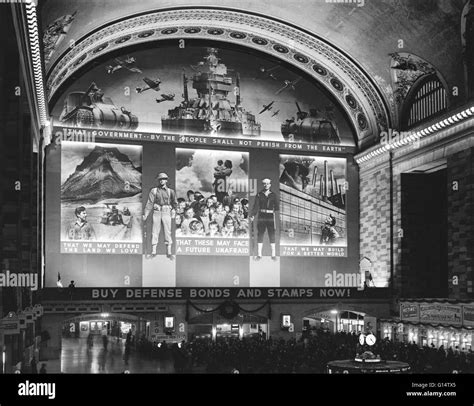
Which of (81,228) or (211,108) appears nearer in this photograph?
(81,228)

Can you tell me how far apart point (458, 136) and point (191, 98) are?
14990 mm

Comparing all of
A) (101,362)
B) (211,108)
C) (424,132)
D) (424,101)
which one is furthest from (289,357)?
(211,108)

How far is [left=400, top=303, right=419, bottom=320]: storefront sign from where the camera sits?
33.2 metres

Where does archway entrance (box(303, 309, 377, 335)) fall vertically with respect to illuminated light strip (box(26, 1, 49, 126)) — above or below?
below

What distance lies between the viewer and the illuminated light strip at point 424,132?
3190 centimetres

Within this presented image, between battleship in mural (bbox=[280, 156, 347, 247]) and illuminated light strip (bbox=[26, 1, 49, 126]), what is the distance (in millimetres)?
14383

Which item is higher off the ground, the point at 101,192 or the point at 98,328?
the point at 101,192

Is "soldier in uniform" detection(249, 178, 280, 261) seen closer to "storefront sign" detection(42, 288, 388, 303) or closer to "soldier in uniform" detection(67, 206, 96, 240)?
"storefront sign" detection(42, 288, 388, 303)

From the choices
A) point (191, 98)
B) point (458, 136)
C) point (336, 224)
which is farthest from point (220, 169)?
point (458, 136)

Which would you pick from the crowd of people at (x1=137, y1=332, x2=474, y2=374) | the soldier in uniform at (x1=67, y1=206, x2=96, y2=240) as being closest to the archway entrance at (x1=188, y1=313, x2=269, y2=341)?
the crowd of people at (x1=137, y1=332, x2=474, y2=374)

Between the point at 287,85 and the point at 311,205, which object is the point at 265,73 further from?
the point at 311,205

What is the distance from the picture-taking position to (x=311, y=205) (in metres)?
41.3

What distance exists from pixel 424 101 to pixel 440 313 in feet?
37.9
